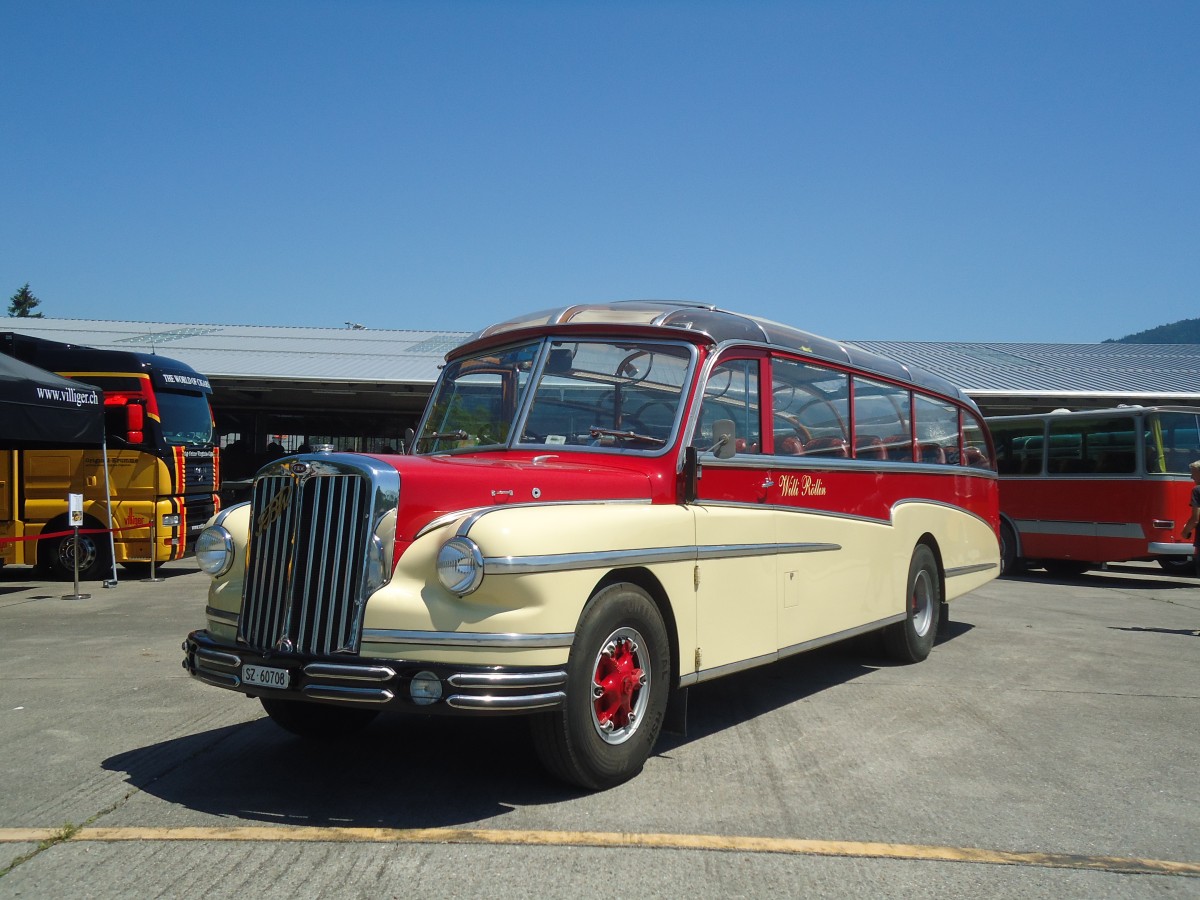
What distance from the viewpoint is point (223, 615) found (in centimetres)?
508

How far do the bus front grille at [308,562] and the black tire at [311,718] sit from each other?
2.95ft

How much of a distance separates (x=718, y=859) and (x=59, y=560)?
13782 millimetres

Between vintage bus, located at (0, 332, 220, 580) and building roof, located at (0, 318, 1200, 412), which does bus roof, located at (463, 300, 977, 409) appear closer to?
vintage bus, located at (0, 332, 220, 580)

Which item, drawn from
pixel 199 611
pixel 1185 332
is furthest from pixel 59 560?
pixel 1185 332

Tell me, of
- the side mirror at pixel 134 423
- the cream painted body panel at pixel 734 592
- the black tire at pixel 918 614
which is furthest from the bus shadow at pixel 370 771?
the side mirror at pixel 134 423

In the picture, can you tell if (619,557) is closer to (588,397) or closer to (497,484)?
(497,484)

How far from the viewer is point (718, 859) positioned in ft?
13.0

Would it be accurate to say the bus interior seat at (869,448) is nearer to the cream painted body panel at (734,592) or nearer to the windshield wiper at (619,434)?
the cream painted body panel at (734,592)

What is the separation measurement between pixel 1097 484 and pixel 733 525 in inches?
486

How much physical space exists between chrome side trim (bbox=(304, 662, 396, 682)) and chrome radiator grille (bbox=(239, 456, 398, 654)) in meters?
0.10

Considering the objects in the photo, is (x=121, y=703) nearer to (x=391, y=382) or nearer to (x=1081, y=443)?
(x=1081, y=443)

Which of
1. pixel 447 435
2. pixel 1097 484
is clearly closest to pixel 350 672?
pixel 447 435

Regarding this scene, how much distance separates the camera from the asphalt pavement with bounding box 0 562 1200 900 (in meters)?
3.80

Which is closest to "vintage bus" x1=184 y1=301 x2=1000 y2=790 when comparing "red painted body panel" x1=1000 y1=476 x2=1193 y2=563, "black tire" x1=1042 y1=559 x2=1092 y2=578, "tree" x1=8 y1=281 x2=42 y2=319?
"red painted body panel" x1=1000 y1=476 x2=1193 y2=563
